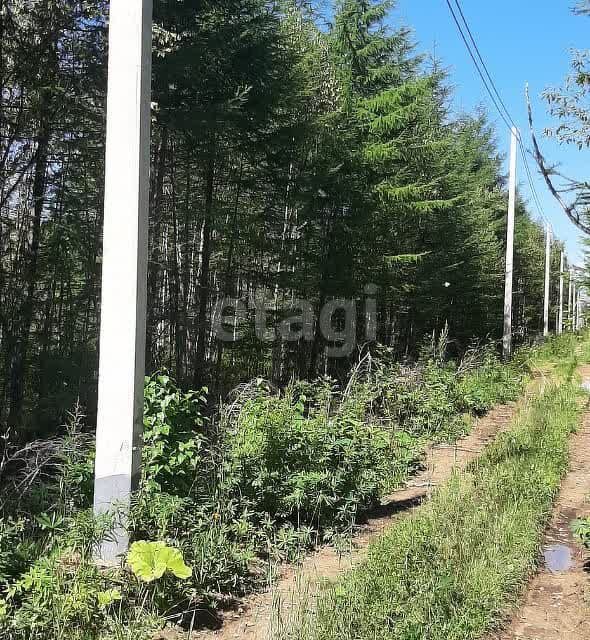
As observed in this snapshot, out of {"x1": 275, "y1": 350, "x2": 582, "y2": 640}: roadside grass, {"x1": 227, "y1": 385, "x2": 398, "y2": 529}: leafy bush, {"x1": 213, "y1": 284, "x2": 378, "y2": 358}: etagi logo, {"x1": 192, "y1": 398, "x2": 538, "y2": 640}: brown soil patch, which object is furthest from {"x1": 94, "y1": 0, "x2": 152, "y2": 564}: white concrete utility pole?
{"x1": 213, "y1": 284, "x2": 378, "y2": 358}: etagi logo

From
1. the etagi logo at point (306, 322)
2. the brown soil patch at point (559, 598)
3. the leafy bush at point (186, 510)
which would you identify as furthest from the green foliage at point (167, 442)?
the etagi logo at point (306, 322)

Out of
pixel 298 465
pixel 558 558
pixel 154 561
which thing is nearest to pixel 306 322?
pixel 298 465

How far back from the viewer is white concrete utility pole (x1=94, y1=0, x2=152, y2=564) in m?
3.10

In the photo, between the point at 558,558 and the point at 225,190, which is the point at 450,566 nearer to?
the point at 558,558

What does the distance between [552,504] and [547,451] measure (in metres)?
1.40

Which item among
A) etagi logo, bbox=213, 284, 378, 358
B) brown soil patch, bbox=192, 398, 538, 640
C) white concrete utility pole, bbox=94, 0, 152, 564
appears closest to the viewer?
brown soil patch, bbox=192, 398, 538, 640

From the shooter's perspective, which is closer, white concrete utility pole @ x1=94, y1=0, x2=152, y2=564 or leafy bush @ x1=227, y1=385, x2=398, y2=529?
white concrete utility pole @ x1=94, y1=0, x2=152, y2=564

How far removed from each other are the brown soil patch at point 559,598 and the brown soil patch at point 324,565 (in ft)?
3.23

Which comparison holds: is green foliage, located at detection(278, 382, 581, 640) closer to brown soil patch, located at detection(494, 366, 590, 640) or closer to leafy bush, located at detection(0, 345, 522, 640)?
brown soil patch, located at detection(494, 366, 590, 640)

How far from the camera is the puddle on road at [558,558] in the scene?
400cm

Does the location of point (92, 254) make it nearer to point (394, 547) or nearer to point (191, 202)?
point (191, 202)

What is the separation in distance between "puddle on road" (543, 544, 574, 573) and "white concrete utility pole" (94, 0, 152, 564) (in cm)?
272

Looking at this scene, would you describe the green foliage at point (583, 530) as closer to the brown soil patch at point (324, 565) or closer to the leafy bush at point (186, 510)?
the brown soil patch at point (324, 565)

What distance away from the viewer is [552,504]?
5129 mm
